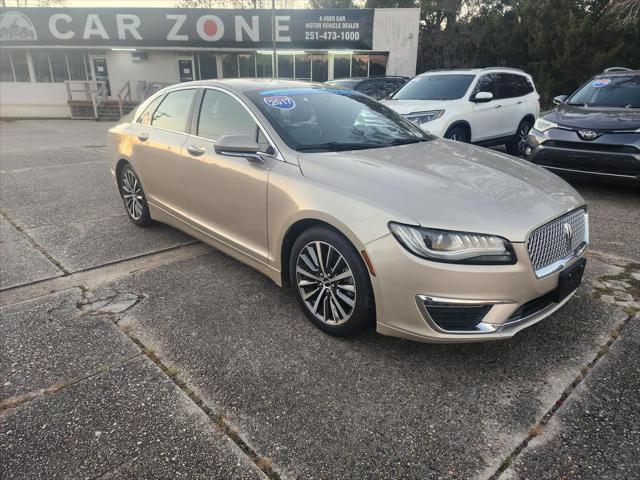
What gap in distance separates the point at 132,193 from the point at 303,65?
2075cm

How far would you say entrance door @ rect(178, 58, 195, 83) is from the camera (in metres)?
24.4

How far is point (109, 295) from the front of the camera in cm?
373

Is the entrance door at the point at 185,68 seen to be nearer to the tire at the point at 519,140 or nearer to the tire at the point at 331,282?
the tire at the point at 519,140

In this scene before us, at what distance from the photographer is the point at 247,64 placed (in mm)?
24562

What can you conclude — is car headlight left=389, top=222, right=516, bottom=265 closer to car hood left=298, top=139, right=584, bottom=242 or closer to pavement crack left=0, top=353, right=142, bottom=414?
car hood left=298, top=139, right=584, bottom=242

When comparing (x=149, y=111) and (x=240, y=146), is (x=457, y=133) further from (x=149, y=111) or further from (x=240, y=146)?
(x=240, y=146)

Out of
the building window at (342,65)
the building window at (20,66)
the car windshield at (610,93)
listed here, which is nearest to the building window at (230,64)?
the building window at (342,65)

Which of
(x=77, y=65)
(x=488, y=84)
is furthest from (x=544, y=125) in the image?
(x=77, y=65)

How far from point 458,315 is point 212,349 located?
1522 millimetres

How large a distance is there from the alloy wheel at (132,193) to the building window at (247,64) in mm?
20648

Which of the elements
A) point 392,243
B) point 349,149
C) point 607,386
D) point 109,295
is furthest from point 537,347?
point 109,295

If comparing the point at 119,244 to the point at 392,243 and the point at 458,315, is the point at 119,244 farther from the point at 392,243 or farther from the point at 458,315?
the point at 458,315

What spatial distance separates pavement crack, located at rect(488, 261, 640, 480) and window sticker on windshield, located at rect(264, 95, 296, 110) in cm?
265

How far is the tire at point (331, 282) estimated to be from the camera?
2.77 metres
